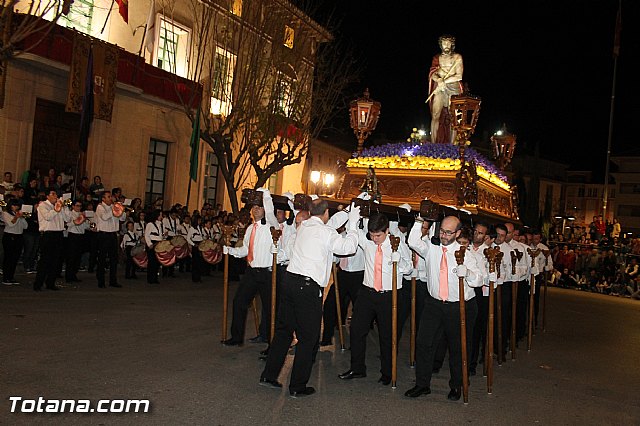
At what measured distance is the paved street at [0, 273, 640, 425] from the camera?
19.2 feet

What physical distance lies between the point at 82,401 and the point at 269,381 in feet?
6.44

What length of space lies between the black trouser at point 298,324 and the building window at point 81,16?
15.0 meters

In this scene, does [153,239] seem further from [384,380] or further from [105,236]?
[384,380]

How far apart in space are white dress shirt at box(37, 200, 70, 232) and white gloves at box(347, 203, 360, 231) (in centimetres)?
713

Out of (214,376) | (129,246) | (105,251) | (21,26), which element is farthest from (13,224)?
(214,376)

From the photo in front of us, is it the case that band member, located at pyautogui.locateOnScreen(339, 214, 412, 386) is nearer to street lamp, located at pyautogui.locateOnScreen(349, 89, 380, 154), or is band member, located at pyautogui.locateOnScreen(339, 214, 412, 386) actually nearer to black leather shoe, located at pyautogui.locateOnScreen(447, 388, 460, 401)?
black leather shoe, located at pyautogui.locateOnScreen(447, 388, 460, 401)

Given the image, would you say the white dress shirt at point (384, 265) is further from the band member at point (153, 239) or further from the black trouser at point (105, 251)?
the band member at point (153, 239)

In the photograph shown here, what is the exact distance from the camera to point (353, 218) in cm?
720

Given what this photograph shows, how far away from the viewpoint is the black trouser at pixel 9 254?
12.2 meters

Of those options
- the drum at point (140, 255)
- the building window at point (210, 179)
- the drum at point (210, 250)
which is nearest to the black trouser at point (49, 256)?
the drum at point (140, 255)

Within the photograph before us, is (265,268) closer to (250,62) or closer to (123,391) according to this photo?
(123,391)

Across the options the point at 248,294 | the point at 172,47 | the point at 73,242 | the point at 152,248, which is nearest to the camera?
the point at 248,294

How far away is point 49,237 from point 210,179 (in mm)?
15508

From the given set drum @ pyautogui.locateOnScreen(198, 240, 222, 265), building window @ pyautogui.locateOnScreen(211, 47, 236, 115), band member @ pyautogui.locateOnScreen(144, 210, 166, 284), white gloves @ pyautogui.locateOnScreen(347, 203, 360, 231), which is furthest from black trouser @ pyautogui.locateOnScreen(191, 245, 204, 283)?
white gloves @ pyautogui.locateOnScreen(347, 203, 360, 231)
